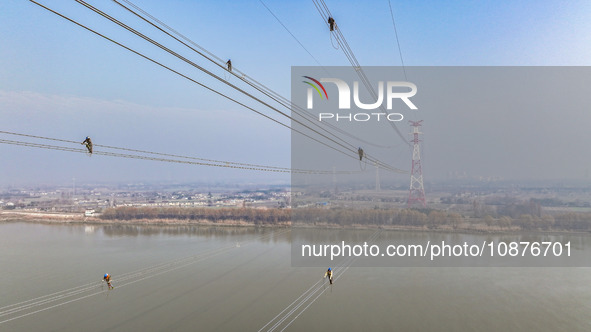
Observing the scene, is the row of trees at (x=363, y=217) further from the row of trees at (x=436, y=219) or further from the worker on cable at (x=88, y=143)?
the worker on cable at (x=88, y=143)

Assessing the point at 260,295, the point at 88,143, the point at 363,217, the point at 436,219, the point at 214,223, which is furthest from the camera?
the point at 214,223

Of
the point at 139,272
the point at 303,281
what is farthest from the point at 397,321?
the point at 139,272

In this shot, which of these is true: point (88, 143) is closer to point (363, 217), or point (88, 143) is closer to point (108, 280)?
point (108, 280)

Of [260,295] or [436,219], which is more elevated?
[436,219]

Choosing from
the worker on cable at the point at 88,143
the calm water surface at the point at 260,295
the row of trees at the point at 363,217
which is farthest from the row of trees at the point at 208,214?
the worker on cable at the point at 88,143

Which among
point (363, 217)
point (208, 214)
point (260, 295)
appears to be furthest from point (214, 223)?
point (260, 295)

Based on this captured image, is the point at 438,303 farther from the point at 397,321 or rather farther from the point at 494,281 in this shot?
the point at 494,281

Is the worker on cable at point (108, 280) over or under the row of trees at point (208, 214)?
under

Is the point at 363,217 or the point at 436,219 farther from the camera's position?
the point at 363,217

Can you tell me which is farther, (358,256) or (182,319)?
(358,256)

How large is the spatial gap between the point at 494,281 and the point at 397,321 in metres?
3.08

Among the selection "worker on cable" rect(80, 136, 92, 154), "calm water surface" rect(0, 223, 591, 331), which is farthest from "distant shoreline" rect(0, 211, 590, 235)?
"worker on cable" rect(80, 136, 92, 154)

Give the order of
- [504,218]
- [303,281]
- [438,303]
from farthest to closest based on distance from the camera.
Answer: [504,218] → [303,281] → [438,303]

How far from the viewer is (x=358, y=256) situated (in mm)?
9414
